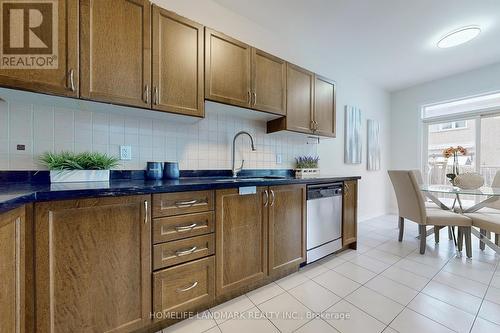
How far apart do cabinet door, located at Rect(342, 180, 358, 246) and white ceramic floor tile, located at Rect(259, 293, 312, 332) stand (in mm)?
1098

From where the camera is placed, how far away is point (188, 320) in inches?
53.5

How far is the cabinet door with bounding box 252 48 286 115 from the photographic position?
196cm

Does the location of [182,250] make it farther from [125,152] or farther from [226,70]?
[226,70]

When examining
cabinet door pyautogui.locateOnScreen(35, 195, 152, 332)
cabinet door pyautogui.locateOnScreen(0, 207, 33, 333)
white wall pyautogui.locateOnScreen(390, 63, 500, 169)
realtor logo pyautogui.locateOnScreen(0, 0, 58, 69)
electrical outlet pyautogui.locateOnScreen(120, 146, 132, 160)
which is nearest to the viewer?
cabinet door pyautogui.locateOnScreen(0, 207, 33, 333)

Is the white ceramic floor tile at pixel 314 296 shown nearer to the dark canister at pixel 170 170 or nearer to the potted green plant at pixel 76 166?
the dark canister at pixel 170 170

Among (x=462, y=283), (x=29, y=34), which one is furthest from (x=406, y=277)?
(x=29, y=34)

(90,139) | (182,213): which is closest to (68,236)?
(182,213)

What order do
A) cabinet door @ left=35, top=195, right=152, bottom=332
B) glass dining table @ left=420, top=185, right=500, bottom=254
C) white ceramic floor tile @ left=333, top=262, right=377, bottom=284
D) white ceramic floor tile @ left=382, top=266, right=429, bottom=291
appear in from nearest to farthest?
cabinet door @ left=35, top=195, right=152, bottom=332, white ceramic floor tile @ left=382, top=266, right=429, bottom=291, white ceramic floor tile @ left=333, top=262, right=377, bottom=284, glass dining table @ left=420, top=185, right=500, bottom=254

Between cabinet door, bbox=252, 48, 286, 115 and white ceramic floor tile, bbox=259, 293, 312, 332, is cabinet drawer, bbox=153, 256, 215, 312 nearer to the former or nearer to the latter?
white ceramic floor tile, bbox=259, 293, 312, 332

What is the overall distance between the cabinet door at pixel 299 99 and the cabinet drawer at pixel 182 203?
1.30 meters

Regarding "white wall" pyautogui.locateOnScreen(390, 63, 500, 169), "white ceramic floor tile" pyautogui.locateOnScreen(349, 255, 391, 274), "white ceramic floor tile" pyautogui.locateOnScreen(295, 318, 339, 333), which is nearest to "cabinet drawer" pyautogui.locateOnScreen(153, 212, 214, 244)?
"white ceramic floor tile" pyautogui.locateOnScreen(295, 318, 339, 333)

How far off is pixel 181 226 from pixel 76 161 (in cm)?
85

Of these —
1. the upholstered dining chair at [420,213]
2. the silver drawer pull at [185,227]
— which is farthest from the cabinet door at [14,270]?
the upholstered dining chair at [420,213]

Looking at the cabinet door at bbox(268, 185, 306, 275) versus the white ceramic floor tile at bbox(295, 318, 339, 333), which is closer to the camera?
the white ceramic floor tile at bbox(295, 318, 339, 333)
